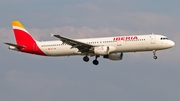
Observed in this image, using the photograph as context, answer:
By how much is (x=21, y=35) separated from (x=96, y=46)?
1500 centimetres

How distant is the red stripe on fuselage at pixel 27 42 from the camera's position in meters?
85.4

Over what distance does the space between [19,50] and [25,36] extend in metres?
3.53

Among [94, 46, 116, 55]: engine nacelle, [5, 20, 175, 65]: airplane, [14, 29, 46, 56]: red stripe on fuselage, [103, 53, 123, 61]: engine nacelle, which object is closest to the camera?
[5, 20, 175, 65]: airplane

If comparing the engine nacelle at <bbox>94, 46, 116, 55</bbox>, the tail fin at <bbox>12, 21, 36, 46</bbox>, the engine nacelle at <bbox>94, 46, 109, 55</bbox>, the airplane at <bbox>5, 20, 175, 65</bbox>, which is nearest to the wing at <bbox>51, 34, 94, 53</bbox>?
the airplane at <bbox>5, 20, 175, 65</bbox>

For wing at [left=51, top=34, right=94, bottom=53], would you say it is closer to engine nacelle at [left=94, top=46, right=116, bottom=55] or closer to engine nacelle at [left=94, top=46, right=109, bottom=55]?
engine nacelle at [left=94, top=46, right=109, bottom=55]

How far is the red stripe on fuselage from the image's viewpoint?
85.4 metres

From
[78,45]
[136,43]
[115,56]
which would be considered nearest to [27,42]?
[78,45]

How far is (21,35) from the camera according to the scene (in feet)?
292

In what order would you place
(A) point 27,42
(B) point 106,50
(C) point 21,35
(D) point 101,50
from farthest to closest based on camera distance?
Answer: (C) point 21,35 < (A) point 27,42 < (D) point 101,50 < (B) point 106,50

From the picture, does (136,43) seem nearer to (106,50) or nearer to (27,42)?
(106,50)

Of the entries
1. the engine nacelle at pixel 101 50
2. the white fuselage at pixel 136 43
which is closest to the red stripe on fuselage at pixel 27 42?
the white fuselage at pixel 136 43

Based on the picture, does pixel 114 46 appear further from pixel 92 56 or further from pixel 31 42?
pixel 31 42

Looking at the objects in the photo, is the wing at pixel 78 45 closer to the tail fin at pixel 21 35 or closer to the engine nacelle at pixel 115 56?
the engine nacelle at pixel 115 56

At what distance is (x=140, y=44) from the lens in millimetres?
78625
